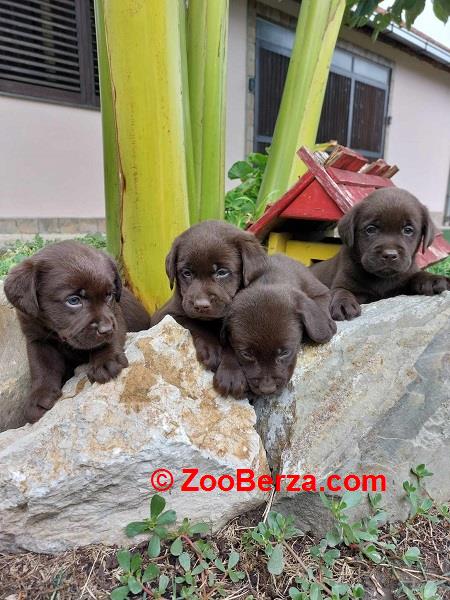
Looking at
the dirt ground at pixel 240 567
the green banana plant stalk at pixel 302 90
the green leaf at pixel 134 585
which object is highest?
the green banana plant stalk at pixel 302 90

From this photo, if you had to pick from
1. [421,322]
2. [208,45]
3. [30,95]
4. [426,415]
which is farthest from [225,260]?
[30,95]

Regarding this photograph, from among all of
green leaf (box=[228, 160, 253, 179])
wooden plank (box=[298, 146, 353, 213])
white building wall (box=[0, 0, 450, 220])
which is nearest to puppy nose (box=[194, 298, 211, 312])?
wooden plank (box=[298, 146, 353, 213])

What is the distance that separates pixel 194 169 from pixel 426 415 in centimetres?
288

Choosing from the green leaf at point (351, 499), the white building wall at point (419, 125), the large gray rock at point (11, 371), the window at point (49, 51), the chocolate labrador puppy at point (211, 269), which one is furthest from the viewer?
the white building wall at point (419, 125)

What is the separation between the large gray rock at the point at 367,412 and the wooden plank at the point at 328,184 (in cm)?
150

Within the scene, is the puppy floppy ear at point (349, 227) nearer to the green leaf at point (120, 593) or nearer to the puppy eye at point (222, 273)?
the puppy eye at point (222, 273)

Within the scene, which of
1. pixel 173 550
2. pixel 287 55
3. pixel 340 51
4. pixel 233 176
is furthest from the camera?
pixel 340 51

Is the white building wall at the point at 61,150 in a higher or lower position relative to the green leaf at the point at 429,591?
higher

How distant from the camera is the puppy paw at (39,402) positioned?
2.66 m

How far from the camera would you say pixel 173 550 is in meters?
2.22

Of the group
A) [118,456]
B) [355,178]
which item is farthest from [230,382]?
[355,178]

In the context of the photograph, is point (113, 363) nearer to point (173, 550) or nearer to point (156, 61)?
point (173, 550)

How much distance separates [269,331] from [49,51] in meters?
7.82

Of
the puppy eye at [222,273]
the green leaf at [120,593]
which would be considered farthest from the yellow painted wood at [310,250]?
the green leaf at [120,593]
